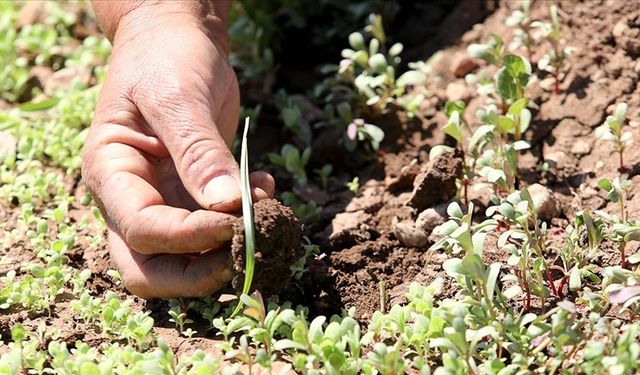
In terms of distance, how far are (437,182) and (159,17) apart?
1.14 meters

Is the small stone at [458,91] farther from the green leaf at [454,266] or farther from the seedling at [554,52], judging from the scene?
the green leaf at [454,266]

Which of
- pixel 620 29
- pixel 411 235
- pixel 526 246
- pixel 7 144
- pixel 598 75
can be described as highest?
pixel 620 29

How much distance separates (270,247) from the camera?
2279mm

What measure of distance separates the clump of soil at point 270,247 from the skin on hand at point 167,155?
0.06m

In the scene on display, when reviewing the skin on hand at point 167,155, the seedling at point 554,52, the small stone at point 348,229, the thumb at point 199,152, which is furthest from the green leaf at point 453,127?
the thumb at point 199,152

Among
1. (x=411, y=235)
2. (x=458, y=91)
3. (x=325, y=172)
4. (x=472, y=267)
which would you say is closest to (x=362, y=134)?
(x=325, y=172)

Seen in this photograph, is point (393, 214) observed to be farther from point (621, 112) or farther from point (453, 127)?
point (621, 112)

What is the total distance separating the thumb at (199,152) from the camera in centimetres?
234

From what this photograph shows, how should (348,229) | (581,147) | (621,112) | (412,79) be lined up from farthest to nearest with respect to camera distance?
(412,79), (581,147), (348,229), (621,112)

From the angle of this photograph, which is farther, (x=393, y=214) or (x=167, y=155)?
(x=393, y=214)

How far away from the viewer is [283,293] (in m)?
2.59

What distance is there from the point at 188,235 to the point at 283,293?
44cm


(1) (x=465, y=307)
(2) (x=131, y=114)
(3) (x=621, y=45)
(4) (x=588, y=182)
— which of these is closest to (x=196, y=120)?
(2) (x=131, y=114)

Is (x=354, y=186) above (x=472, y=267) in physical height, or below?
below
